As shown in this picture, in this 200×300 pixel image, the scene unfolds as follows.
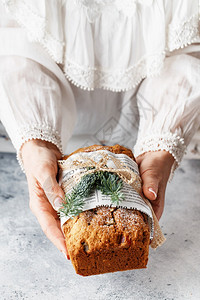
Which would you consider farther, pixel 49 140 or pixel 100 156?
pixel 49 140

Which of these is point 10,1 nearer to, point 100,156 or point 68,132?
point 68,132

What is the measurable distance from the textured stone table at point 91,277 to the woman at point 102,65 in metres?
0.20

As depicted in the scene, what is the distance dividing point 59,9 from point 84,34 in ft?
0.34

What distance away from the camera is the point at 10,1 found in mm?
1095

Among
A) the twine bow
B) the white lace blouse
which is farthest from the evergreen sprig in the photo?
the white lace blouse

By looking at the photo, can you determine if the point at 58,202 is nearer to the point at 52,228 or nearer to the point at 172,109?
the point at 52,228

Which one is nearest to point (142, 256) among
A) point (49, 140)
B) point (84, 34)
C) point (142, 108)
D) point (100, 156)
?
point (100, 156)

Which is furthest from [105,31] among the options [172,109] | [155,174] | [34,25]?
[155,174]

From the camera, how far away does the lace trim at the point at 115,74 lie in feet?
3.79

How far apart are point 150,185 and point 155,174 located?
7cm

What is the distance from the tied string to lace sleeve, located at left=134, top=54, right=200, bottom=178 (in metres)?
0.19

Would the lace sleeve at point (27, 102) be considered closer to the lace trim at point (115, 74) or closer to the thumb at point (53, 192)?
the lace trim at point (115, 74)

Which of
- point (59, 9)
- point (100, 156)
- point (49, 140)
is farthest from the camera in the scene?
point (59, 9)

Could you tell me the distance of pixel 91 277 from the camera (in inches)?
36.3
